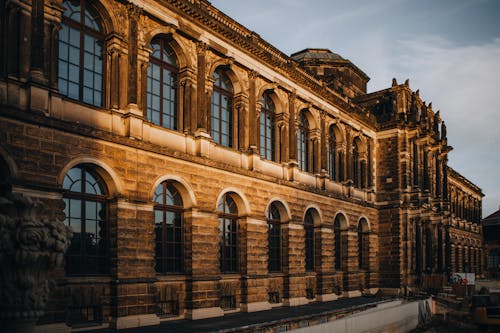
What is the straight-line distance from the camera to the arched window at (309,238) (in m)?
26.3

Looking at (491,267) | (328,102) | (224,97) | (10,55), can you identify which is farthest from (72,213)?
(491,267)

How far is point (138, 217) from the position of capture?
16.0 m

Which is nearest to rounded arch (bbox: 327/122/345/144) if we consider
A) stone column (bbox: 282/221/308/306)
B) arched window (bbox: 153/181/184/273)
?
stone column (bbox: 282/221/308/306)

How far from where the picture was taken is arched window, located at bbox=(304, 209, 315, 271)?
26.3 m

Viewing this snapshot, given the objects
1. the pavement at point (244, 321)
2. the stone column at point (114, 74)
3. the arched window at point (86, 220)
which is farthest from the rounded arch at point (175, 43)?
the pavement at point (244, 321)

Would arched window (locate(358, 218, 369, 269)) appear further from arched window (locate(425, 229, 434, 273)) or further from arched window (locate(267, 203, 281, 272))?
arched window (locate(267, 203, 281, 272))

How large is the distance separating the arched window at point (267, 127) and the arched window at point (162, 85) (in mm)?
5971

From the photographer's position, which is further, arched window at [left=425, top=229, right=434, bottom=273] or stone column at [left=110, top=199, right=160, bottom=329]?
arched window at [left=425, top=229, right=434, bottom=273]

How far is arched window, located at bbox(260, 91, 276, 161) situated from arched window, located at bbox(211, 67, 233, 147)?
241 centimetres

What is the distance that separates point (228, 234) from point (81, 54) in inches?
358

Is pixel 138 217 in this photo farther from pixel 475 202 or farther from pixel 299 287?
pixel 475 202

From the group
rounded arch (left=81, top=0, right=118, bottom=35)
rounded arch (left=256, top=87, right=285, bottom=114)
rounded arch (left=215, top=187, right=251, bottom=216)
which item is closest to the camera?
rounded arch (left=81, top=0, right=118, bottom=35)

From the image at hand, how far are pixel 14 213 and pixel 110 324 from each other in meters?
8.58

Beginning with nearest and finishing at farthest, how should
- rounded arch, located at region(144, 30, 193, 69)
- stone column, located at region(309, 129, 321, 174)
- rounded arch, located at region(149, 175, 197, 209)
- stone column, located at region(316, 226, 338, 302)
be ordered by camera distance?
1. rounded arch, located at region(149, 175, 197, 209)
2. rounded arch, located at region(144, 30, 193, 69)
3. stone column, located at region(316, 226, 338, 302)
4. stone column, located at region(309, 129, 321, 174)
